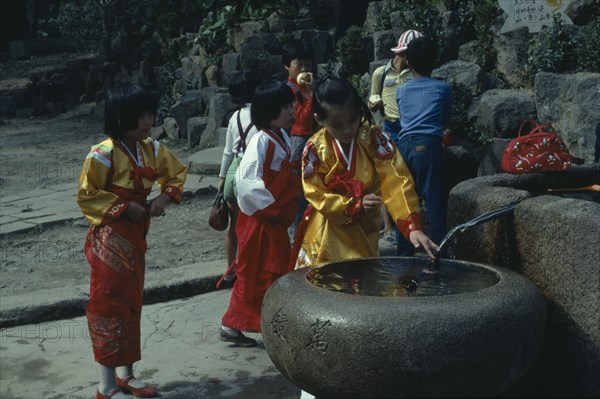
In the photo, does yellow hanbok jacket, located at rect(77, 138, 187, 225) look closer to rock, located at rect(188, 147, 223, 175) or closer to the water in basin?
the water in basin

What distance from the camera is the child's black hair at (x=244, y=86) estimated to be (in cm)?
575

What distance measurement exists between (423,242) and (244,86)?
2469 millimetres

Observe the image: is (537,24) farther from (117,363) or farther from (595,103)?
(117,363)

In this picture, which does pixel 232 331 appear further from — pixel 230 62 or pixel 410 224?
pixel 230 62

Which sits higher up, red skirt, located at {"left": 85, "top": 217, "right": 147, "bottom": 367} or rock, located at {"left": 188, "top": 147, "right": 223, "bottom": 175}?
red skirt, located at {"left": 85, "top": 217, "right": 147, "bottom": 367}

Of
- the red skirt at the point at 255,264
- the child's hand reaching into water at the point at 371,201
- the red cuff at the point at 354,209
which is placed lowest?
the red skirt at the point at 255,264

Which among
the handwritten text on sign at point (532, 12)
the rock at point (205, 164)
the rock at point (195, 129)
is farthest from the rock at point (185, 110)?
the handwritten text on sign at point (532, 12)

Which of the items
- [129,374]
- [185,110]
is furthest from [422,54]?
[185,110]

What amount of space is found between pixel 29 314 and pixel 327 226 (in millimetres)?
2451

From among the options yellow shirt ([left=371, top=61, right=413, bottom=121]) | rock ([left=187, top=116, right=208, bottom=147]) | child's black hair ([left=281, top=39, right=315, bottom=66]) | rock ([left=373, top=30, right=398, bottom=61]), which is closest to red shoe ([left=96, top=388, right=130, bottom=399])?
child's black hair ([left=281, top=39, right=315, bottom=66])

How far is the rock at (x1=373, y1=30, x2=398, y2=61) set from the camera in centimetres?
875

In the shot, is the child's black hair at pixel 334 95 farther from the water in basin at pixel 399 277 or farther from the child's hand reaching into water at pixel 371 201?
the water in basin at pixel 399 277

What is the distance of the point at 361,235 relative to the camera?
13.4ft

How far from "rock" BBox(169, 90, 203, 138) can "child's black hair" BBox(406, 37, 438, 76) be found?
24.7ft
